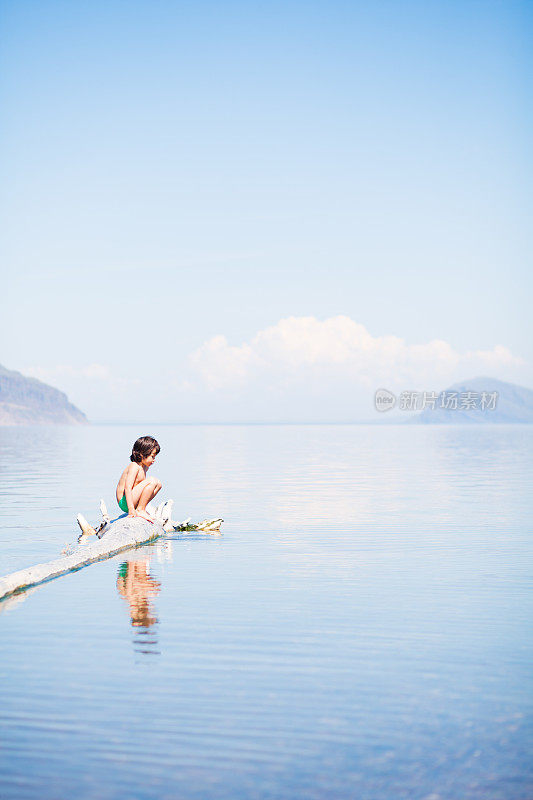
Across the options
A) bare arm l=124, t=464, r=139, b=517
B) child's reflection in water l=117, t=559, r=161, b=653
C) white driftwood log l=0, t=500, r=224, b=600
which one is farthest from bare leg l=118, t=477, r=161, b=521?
child's reflection in water l=117, t=559, r=161, b=653

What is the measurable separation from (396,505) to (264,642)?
53.1ft

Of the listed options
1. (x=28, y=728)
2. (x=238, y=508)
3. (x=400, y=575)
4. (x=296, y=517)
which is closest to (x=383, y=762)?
(x=28, y=728)

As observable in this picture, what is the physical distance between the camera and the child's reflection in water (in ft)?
31.5

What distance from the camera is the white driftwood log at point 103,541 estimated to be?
12.6 meters

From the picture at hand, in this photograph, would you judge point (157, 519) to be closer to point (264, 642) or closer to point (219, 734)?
point (264, 642)

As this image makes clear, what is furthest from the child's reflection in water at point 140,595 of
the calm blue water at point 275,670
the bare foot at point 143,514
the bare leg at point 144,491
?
the bare foot at point 143,514

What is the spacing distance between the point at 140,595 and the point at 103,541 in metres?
4.26

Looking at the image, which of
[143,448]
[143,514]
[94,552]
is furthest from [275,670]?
[143,514]

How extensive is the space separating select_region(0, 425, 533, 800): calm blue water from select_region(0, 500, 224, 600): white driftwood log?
36cm

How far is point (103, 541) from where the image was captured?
53.2ft

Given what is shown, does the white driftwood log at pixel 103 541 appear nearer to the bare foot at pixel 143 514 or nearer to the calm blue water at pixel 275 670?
the bare foot at pixel 143 514

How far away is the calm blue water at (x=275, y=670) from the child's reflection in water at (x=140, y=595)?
A: 5 cm

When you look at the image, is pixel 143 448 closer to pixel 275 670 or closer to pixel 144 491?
pixel 144 491

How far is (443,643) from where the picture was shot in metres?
9.48
